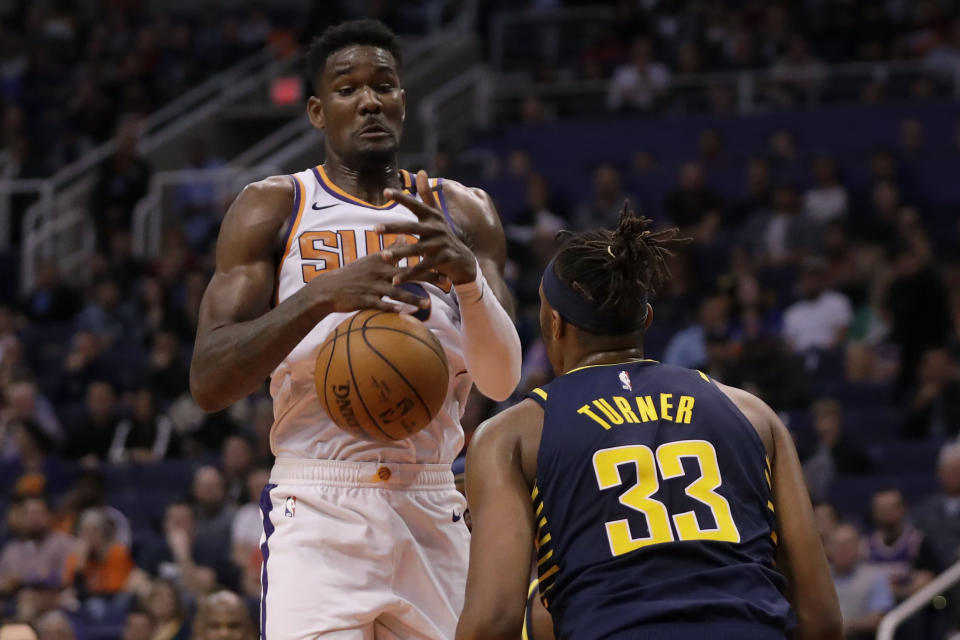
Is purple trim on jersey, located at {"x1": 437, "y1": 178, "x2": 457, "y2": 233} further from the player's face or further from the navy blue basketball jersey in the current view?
the navy blue basketball jersey

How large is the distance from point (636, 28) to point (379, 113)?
12658 millimetres

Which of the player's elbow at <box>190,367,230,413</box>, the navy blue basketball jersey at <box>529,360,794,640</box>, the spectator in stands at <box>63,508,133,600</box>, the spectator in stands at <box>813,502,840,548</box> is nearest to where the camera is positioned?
the navy blue basketball jersey at <box>529,360,794,640</box>

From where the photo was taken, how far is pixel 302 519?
12.3 feet

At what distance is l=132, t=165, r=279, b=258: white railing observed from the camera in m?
15.1

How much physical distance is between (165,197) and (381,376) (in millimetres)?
12737

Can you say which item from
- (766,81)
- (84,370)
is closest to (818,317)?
(766,81)

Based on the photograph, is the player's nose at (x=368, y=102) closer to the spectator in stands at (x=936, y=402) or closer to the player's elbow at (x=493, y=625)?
the player's elbow at (x=493, y=625)

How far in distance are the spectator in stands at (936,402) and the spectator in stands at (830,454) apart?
0.56 m

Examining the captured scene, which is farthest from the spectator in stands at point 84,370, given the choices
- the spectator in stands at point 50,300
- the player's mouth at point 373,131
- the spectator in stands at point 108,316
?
the player's mouth at point 373,131

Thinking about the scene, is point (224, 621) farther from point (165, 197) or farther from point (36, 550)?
point (165, 197)

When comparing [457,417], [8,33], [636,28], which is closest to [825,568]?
[457,417]

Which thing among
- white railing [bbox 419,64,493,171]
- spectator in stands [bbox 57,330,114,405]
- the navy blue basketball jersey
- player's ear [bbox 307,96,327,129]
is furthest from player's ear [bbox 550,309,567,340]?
white railing [bbox 419,64,493,171]

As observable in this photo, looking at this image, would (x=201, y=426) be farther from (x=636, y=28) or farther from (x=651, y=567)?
(x=651, y=567)

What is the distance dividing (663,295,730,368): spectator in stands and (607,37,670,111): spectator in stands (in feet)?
15.1
